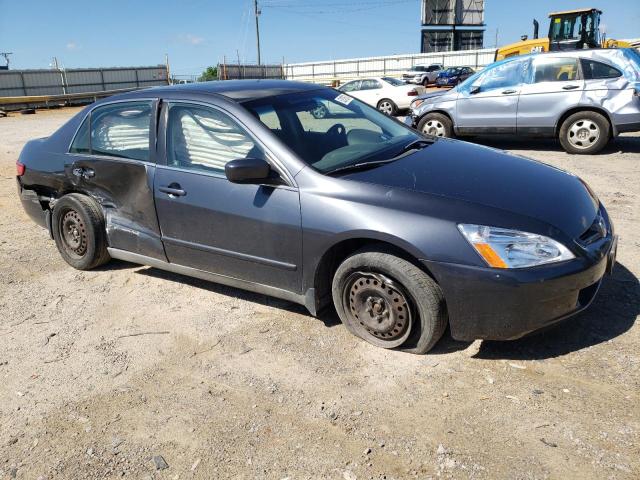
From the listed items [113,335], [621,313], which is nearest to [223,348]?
[113,335]

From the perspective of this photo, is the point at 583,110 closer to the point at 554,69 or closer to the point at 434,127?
the point at 554,69

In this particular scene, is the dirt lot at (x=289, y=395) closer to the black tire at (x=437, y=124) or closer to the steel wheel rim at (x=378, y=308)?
the steel wheel rim at (x=378, y=308)

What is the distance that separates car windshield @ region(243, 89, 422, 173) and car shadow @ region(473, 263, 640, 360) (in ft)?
4.81

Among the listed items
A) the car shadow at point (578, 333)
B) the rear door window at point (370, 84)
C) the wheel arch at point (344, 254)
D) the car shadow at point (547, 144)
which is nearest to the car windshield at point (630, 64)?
the car shadow at point (547, 144)

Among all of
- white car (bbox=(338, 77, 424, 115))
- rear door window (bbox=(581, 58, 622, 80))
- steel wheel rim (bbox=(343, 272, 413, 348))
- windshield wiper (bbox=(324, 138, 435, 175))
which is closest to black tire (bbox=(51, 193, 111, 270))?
windshield wiper (bbox=(324, 138, 435, 175))

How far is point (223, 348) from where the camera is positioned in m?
3.55

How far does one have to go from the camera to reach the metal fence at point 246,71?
40.0 meters

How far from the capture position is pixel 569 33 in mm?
18797

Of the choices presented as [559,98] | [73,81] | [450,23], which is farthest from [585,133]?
[450,23]

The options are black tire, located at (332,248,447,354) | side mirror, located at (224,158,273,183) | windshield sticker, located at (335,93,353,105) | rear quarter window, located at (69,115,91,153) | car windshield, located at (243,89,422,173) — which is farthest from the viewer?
rear quarter window, located at (69,115,91,153)

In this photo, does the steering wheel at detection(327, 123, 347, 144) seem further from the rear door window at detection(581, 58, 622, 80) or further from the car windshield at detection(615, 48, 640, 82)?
the car windshield at detection(615, 48, 640, 82)

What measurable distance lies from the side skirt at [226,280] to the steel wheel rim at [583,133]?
7.27 m

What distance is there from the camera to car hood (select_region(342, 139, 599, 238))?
122 inches

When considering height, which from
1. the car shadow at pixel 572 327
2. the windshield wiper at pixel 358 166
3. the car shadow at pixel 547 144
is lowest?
the car shadow at pixel 572 327
